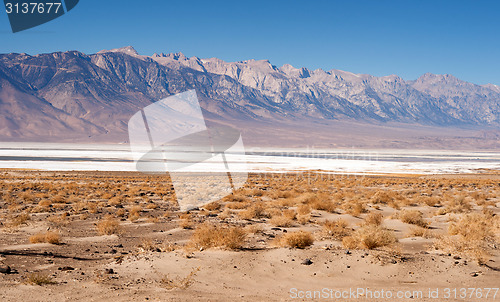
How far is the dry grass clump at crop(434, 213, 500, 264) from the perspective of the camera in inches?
362

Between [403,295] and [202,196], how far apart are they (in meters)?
19.4

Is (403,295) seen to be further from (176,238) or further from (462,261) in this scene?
(176,238)

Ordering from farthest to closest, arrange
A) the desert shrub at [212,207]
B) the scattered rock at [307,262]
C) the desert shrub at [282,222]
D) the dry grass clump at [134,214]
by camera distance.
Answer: the desert shrub at [212,207] < the dry grass clump at [134,214] < the desert shrub at [282,222] < the scattered rock at [307,262]

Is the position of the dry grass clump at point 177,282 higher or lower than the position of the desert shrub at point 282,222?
higher

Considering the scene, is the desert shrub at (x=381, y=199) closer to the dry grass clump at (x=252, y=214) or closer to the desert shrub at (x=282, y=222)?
the dry grass clump at (x=252, y=214)

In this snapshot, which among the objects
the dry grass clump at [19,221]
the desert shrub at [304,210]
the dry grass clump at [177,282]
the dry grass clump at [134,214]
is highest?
the dry grass clump at [19,221]

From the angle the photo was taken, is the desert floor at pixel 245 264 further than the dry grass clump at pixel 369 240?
No

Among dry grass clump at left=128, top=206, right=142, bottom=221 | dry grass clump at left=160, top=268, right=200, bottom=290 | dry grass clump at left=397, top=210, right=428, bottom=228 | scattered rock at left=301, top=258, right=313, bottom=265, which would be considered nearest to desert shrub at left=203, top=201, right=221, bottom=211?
dry grass clump at left=128, top=206, right=142, bottom=221

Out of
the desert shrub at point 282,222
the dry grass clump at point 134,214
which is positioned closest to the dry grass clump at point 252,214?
the desert shrub at point 282,222

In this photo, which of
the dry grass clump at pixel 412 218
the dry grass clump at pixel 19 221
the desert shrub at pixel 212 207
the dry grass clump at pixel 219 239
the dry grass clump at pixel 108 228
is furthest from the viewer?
the desert shrub at pixel 212 207

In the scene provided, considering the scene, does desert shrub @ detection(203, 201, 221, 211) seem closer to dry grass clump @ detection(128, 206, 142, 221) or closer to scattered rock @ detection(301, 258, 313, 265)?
dry grass clump @ detection(128, 206, 142, 221)

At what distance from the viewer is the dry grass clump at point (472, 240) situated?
362 inches

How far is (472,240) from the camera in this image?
1015 centimetres

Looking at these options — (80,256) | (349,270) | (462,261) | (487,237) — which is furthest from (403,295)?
(80,256)
